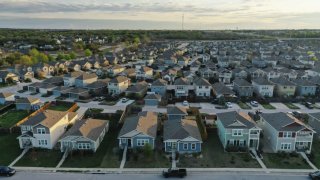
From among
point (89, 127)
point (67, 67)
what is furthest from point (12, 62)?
point (89, 127)

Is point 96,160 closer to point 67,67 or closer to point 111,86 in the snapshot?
point 111,86

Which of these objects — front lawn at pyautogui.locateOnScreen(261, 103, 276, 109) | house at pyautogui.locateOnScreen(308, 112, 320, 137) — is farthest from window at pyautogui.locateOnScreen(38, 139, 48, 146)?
front lawn at pyautogui.locateOnScreen(261, 103, 276, 109)

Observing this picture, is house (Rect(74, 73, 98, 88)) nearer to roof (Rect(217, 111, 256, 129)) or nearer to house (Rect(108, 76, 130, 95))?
house (Rect(108, 76, 130, 95))

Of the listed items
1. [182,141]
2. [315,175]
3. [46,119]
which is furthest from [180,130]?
[46,119]

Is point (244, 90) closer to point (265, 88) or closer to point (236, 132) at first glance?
point (265, 88)

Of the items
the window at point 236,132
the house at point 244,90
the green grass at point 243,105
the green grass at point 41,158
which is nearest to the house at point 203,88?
the house at point 244,90

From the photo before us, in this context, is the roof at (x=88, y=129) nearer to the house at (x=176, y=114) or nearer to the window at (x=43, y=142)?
the window at (x=43, y=142)
